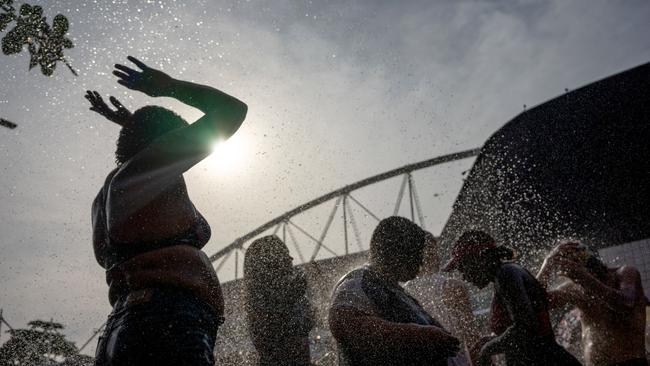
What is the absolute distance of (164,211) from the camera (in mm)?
1733

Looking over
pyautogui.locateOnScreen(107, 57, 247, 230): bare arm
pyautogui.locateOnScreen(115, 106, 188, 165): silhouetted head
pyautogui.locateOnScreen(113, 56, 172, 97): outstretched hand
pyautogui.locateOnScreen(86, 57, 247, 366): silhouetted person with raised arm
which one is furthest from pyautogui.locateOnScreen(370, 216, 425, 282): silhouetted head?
pyautogui.locateOnScreen(113, 56, 172, 97): outstretched hand

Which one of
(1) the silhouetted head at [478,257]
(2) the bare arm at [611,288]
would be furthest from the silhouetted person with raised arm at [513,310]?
(2) the bare arm at [611,288]

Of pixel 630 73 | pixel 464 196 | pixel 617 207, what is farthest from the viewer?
pixel 464 196

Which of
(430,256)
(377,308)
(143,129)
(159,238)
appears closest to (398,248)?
(377,308)

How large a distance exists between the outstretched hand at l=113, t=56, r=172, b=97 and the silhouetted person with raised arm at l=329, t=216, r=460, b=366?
54.3 inches

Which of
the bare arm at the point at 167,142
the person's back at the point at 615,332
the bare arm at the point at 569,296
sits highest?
the bare arm at the point at 167,142

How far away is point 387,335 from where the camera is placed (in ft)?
6.45

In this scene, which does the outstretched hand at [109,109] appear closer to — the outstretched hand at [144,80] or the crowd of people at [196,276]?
the crowd of people at [196,276]

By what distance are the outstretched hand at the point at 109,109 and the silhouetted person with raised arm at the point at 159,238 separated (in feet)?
1.86

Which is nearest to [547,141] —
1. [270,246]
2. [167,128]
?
[270,246]

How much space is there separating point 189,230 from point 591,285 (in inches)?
124

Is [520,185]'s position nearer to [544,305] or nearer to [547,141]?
[547,141]

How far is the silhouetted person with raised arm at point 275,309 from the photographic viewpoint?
4215 mm

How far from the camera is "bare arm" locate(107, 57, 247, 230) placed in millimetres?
1661
